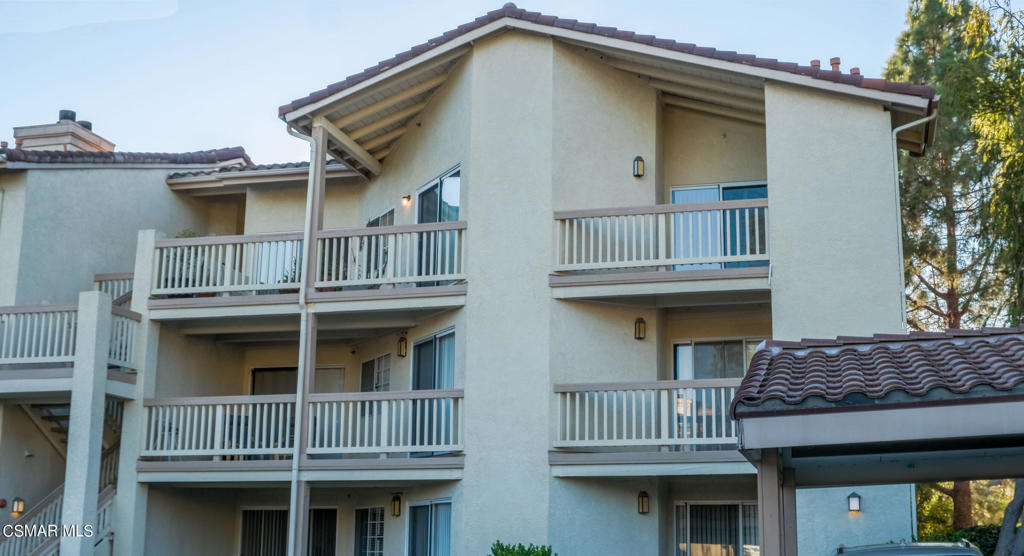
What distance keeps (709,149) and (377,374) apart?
23.5 feet

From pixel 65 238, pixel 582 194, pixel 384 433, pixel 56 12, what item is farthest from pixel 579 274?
pixel 56 12

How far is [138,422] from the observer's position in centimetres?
1833

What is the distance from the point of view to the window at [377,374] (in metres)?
20.2

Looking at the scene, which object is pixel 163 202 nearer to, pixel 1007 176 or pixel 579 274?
pixel 579 274

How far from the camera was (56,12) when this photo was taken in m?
53.8

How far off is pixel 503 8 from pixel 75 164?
344 inches

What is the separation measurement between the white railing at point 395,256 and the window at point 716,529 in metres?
5.23

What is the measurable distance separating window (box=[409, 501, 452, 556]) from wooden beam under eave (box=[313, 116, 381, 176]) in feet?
20.7

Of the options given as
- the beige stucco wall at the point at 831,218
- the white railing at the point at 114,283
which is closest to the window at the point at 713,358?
the beige stucco wall at the point at 831,218

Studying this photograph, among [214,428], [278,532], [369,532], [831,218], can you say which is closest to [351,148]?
[214,428]

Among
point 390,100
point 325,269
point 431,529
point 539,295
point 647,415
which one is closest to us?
point 539,295

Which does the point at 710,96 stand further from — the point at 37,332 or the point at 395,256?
the point at 37,332

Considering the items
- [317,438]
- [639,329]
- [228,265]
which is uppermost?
[228,265]

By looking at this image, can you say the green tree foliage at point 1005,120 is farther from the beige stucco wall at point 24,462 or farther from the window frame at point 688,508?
the beige stucco wall at point 24,462
